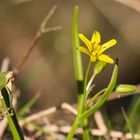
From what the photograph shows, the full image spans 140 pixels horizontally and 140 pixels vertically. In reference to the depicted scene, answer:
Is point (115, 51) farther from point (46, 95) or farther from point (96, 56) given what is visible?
point (96, 56)

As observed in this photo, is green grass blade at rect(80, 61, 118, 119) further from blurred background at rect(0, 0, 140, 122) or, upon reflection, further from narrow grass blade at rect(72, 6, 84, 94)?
blurred background at rect(0, 0, 140, 122)

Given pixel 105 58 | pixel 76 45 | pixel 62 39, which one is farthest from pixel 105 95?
pixel 62 39

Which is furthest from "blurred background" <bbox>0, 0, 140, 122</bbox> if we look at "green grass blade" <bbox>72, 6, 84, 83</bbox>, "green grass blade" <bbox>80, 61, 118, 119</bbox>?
"green grass blade" <bbox>80, 61, 118, 119</bbox>

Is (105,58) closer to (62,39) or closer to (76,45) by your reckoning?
(76,45)

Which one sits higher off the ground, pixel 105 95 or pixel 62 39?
pixel 62 39

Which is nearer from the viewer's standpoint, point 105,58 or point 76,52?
point 105,58

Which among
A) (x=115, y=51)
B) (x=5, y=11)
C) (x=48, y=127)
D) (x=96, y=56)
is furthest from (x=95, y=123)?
(x=5, y=11)

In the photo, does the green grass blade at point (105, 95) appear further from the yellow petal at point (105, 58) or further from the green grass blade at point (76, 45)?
the green grass blade at point (76, 45)

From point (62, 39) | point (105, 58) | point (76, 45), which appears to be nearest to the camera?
point (105, 58)
